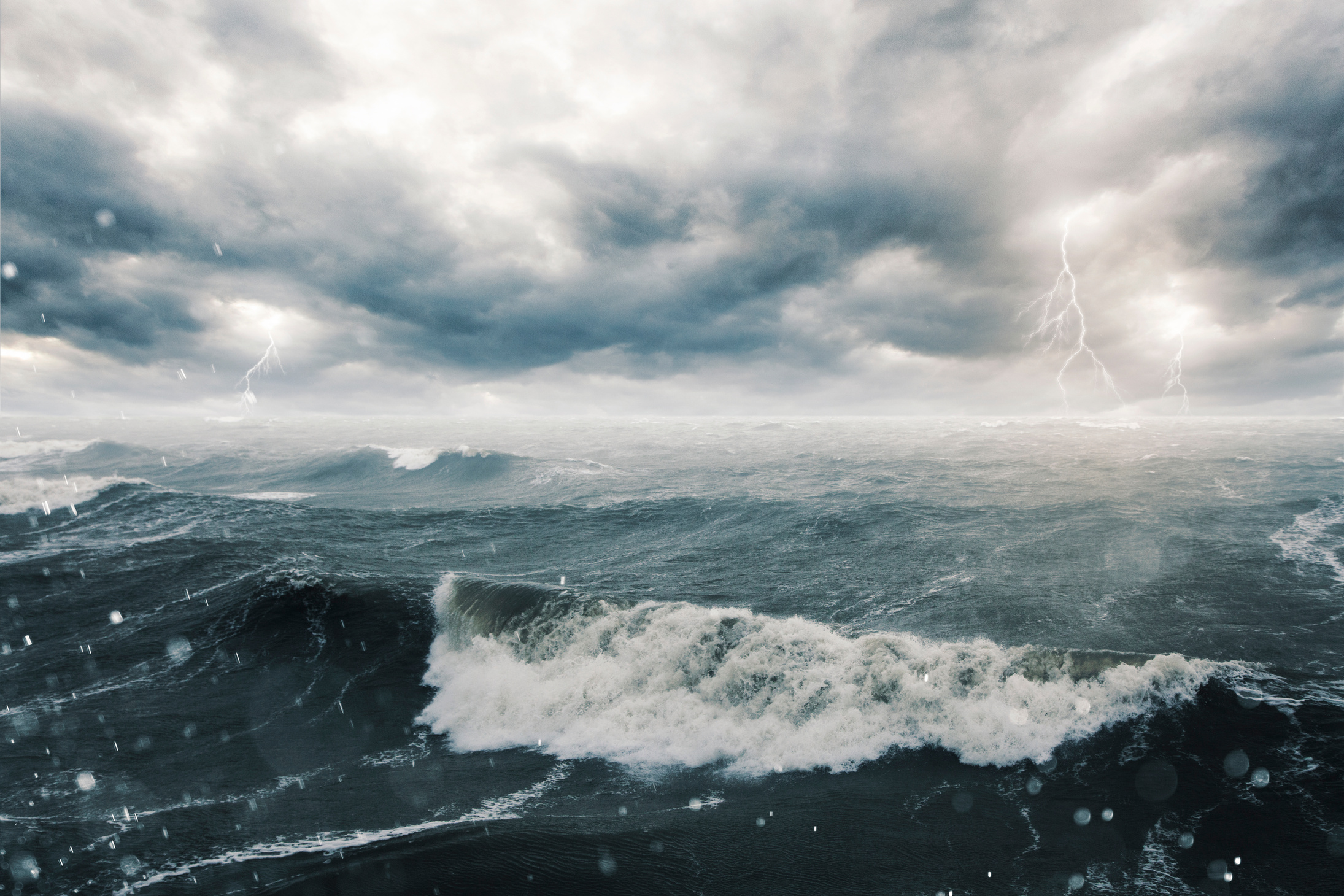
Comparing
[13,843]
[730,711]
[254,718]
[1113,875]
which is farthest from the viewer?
[254,718]

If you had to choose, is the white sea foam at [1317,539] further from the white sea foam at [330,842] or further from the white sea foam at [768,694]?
the white sea foam at [330,842]

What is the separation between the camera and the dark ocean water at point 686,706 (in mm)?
6934

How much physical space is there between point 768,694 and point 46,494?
147 ft

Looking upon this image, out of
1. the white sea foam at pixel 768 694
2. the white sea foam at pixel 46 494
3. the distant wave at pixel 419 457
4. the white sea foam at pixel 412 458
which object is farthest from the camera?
the distant wave at pixel 419 457

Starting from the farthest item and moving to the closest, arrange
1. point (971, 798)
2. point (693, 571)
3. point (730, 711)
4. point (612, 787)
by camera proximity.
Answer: point (693, 571) < point (730, 711) < point (612, 787) < point (971, 798)

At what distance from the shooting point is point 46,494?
102 feet

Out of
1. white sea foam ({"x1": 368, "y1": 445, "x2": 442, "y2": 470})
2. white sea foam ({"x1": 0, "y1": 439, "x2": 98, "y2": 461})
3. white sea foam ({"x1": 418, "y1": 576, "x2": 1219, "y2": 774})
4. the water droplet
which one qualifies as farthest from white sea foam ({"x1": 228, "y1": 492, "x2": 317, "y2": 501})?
white sea foam ({"x1": 0, "y1": 439, "x2": 98, "y2": 461})

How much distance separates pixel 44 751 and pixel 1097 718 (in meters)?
19.6

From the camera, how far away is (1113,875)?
254 inches

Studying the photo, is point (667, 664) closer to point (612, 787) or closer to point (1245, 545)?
point (612, 787)

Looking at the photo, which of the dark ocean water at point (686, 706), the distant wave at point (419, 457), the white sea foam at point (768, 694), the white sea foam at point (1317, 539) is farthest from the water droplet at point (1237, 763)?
the distant wave at point (419, 457)

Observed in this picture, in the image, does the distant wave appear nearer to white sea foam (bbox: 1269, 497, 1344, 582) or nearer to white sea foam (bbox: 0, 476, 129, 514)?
white sea foam (bbox: 0, 476, 129, 514)

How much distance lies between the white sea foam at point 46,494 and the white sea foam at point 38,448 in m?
45.9

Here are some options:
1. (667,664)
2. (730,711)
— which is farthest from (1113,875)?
(667,664)
